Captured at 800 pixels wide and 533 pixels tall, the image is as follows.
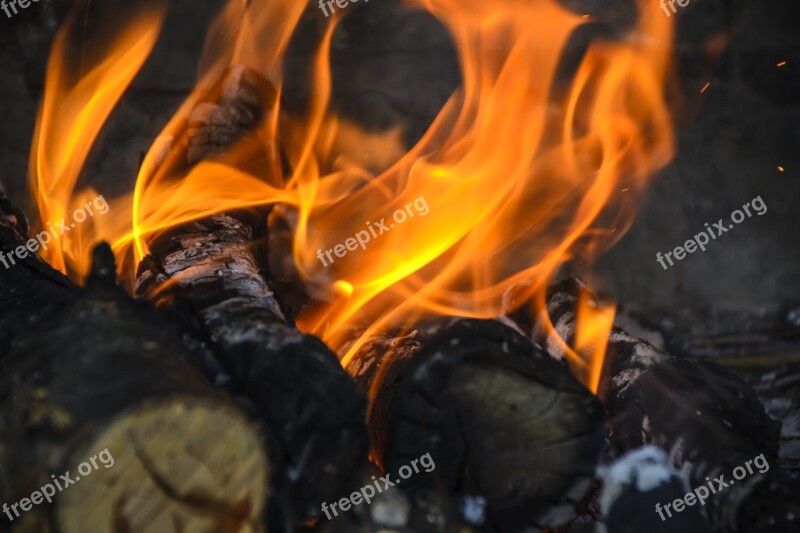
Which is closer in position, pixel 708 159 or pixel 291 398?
pixel 291 398

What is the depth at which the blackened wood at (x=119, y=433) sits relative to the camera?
103 cm

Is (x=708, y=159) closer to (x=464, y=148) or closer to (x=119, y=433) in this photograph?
(x=464, y=148)

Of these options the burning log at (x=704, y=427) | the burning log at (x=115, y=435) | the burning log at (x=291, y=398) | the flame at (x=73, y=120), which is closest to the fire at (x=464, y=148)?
the flame at (x=73, y=120)

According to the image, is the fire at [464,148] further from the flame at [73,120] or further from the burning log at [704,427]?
the burning log at [704,427]

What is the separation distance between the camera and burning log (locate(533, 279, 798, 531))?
4.95ft

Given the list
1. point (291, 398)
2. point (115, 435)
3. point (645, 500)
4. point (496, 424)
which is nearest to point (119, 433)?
point (115, 435)

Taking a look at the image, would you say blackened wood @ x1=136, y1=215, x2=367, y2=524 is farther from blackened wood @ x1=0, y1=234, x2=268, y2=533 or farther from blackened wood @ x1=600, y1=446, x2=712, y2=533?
blackened wood @ x1=600, y1=446, x2=712, y2=533

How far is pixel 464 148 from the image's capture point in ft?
8.58

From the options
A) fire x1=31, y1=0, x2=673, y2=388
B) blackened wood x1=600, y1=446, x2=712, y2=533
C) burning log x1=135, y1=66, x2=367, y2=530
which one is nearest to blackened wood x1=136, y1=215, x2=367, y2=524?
burning log x1=135, y1=66, x2=367, y2=530

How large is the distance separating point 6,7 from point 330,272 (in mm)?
1306

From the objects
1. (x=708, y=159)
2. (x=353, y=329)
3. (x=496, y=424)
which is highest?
(x=496, y=424)

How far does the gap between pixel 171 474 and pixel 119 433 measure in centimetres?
9

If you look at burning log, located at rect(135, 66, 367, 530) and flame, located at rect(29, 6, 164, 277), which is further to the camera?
flame, located at rect(29, 6, 164, 277)

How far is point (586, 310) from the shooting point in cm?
216
